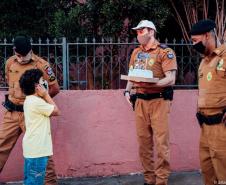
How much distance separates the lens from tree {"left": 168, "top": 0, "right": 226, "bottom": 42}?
7.33 metres

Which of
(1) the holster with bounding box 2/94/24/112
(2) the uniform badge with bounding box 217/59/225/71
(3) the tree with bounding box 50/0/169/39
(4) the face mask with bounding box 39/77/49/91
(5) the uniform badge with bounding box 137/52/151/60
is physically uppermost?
(3) the tree with bounding box 50/0/169/39

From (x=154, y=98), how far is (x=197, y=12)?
2590mm

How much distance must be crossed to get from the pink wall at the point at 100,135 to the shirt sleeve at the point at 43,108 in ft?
4.54

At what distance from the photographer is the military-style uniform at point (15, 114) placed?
18.2 ft

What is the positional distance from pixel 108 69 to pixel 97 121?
0.69 m

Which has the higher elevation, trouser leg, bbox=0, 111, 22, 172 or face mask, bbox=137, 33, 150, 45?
face mask, bbox=137, 33, 150, 45

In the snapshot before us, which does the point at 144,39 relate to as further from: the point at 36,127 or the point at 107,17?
the point at 36,127

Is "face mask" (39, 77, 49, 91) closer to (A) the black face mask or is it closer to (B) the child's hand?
(B) the child's hand

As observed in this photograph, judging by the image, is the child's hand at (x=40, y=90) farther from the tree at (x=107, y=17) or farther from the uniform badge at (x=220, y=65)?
the tree at (x=107, y=17)

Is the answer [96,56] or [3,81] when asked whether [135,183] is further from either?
[3,81]

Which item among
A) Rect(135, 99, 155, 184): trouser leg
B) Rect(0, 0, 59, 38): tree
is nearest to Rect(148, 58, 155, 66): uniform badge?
Rect(135, 99, 155, 184): trouser leg

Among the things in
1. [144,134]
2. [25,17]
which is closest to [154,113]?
[144,134]

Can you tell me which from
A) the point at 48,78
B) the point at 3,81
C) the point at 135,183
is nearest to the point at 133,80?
the point at 48,78

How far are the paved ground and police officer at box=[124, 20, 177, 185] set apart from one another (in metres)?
0.64
